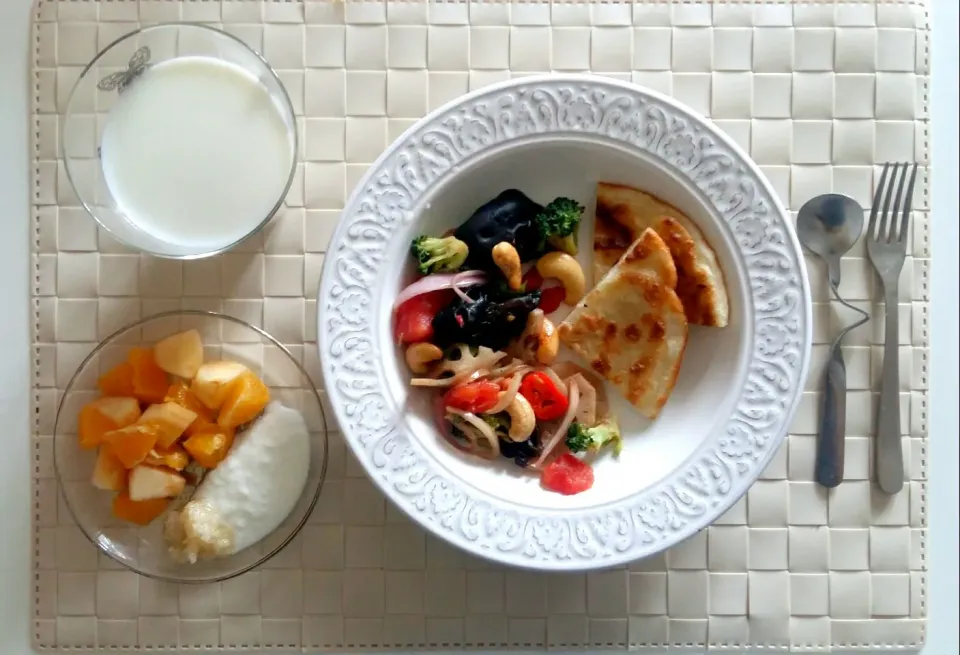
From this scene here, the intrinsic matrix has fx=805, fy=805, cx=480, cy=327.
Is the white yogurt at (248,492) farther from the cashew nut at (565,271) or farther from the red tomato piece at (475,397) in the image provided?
the cashew nut at (565,271)

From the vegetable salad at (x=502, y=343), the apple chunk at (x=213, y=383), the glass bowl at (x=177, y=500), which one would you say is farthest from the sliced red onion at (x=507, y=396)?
the apple chunk at (x=213, y=383)

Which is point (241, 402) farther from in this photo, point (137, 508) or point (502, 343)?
point (502, 343)

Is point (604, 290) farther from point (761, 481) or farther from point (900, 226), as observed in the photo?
point (900, 226)

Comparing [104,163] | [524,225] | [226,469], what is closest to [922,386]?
[524,225]

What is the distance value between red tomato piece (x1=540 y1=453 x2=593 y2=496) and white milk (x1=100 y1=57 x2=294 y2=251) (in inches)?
30.8

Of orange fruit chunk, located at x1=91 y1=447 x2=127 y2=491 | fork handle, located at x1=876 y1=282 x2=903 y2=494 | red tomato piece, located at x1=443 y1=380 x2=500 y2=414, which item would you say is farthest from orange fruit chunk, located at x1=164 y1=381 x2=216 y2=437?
fork handle, located at x1=876 y1=282 x2=903 y2=494

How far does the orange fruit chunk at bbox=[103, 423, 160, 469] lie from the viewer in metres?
1.60

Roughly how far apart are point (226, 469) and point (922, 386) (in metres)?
1.51

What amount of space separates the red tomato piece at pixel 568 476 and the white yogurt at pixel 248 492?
1.65 feet

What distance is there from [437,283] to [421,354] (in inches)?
5.8

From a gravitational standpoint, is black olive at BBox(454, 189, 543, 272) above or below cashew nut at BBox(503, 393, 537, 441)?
above

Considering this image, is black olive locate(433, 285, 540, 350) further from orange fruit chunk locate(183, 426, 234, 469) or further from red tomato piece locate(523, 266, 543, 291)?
orange fruit chunk locate(183, 426, 234, 469)
